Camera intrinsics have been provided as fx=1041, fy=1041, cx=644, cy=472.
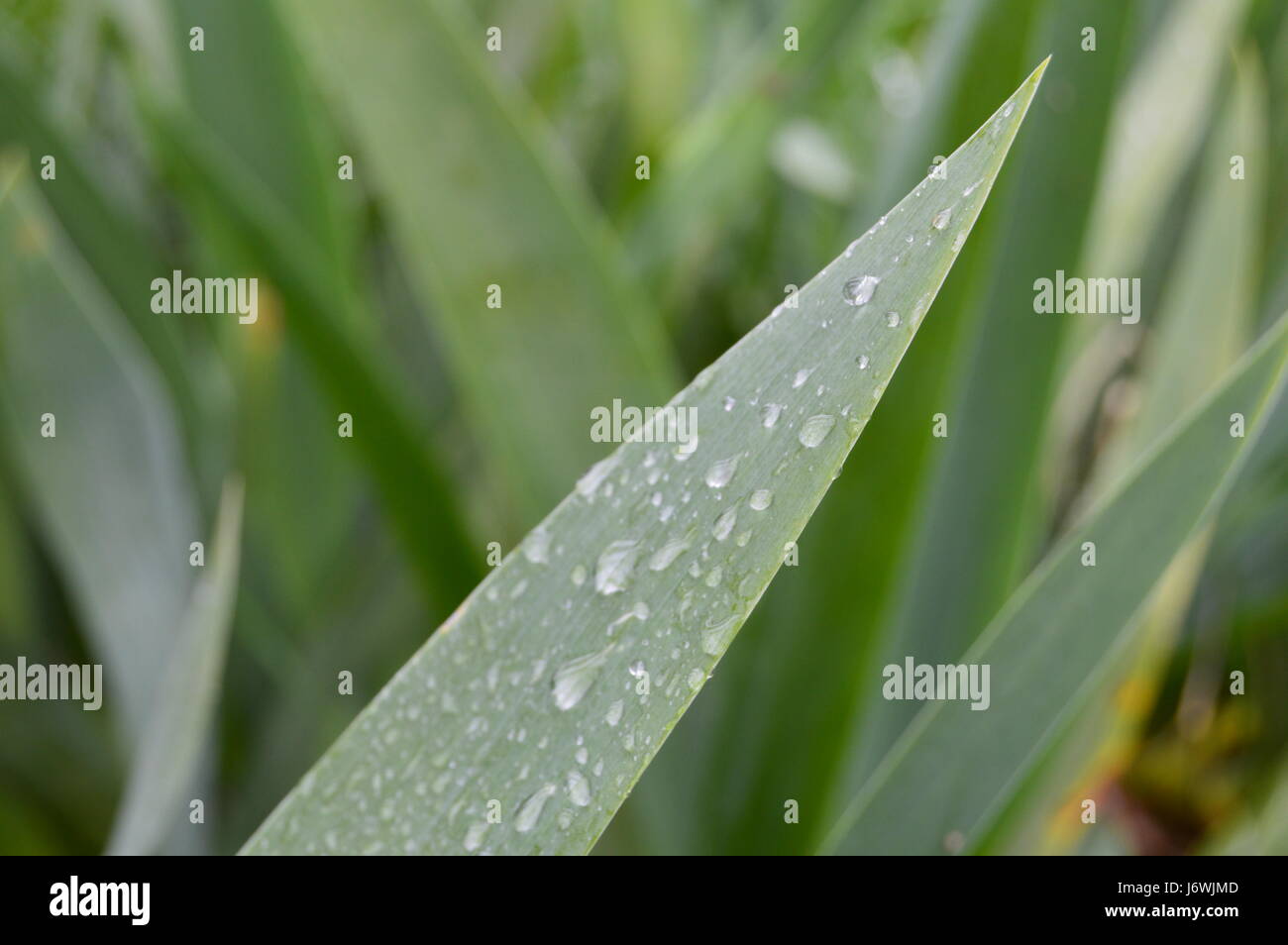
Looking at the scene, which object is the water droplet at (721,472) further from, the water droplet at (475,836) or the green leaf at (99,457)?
the green leaf at (99,457)

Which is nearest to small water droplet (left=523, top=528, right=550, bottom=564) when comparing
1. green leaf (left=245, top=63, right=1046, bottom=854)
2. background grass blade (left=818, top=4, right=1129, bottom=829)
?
green leaf (left=245, top=63, right=1046, bottom=854)

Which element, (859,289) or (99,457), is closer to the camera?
(859,289)

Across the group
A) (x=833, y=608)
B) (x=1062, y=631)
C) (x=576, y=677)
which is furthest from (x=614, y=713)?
(x=833, y=608)

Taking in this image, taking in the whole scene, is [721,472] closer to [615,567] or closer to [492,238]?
[615,567]

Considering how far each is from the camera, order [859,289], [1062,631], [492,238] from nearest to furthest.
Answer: [859,289]
[1062,631]
[492,238]

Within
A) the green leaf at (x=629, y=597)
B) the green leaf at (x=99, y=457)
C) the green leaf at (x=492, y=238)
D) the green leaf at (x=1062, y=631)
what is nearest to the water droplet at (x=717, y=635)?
the green leaf at (x=629, y=597)

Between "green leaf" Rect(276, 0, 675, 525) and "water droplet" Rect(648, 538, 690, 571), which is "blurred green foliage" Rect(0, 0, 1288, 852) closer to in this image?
"green leaf" Rect(276, 0, 675, 525)
